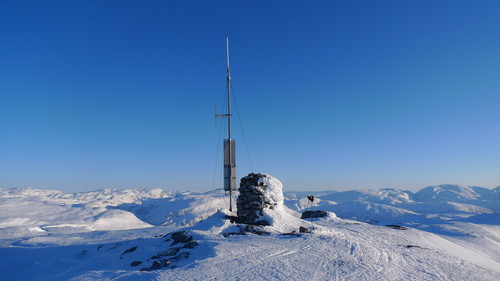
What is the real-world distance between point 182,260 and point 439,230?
2264 cm

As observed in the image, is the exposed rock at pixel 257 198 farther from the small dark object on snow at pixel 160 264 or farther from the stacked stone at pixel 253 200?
the small dark object on snow at pixel 160 264

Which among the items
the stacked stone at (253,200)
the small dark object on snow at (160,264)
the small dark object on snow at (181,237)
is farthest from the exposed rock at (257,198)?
the small dark object on snow at (160,264)

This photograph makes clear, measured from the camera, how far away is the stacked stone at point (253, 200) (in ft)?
58.7

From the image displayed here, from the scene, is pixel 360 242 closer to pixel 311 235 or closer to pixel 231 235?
pixel 311 235

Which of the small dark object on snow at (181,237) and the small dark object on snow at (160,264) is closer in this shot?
the small dark object on snow at (160,264)

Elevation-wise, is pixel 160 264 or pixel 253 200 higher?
pixel 253 200

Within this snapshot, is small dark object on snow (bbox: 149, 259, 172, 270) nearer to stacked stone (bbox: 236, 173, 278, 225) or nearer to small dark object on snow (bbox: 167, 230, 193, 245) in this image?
small dark object on snow (bbox: 167, 230, 193, 245)

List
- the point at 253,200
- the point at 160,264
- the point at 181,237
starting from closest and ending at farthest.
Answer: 1. the point at 160,264
2. the point at 181,237
3. the point at 253,200

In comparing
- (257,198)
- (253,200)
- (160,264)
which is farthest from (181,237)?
(257,198)

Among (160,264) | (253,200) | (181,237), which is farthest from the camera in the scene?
(253,200)

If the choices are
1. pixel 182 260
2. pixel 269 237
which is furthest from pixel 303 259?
pixel 182 260

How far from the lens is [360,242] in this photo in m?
12.5

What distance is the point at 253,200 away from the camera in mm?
18469

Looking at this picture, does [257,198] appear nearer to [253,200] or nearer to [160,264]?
[253,200]
